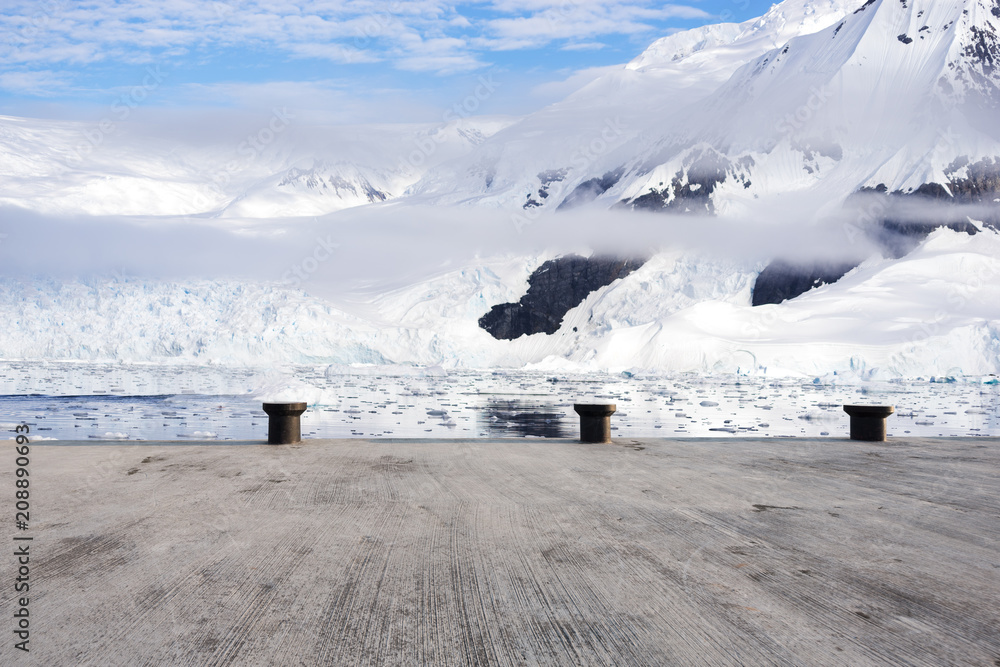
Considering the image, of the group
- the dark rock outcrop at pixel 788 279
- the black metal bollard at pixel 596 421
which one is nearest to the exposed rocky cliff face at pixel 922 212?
the dark rock outcrop at pixel 788 279

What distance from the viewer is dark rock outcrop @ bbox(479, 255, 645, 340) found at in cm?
11125

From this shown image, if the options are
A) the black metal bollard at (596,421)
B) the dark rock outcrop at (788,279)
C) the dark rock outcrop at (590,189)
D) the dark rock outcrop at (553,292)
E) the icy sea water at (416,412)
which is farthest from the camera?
the dark rock outcrop at (590,189)

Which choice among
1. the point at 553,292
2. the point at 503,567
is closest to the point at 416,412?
the point at 503,567

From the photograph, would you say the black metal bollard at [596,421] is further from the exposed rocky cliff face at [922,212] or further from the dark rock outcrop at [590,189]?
the dark rock outcrop at [590,189]

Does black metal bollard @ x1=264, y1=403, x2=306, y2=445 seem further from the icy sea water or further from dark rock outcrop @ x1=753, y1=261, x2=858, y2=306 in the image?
dark rock outcrop @ x1=753, y1=261, x2=858, y2=306

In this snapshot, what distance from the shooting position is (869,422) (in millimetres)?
10398

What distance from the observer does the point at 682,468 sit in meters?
7.43

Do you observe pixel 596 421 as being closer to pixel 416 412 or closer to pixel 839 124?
pixel 416 412

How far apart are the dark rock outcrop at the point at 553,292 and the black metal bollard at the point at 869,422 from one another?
97410 millimetres

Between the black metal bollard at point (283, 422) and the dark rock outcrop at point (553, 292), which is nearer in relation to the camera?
the black metal bollard at point (283, 422)

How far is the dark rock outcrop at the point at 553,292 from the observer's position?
111 m

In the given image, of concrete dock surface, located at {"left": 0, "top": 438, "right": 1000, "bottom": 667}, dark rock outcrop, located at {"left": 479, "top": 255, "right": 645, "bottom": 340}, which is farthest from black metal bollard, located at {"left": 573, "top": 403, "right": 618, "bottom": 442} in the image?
dark rock outcrop, located at {"left": 479, "top": 255, "right": 645, "bottom": 340}

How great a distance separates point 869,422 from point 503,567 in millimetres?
8455

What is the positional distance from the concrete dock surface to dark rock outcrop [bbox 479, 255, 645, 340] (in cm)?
10174
